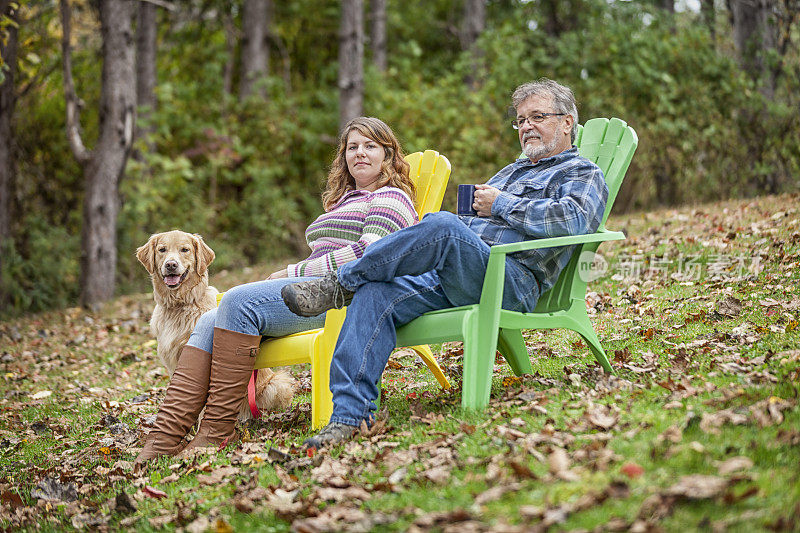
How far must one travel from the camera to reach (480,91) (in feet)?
40.6

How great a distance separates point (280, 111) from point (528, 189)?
1124 centimetres

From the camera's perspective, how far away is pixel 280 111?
14.7 meters

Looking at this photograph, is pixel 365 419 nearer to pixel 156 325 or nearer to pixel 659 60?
pixel 156 325

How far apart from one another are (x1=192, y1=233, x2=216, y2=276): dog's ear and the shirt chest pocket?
174 cm

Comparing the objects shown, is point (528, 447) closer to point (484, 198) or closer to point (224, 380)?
point (484, 198)

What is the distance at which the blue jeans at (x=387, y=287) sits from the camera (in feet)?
11.4

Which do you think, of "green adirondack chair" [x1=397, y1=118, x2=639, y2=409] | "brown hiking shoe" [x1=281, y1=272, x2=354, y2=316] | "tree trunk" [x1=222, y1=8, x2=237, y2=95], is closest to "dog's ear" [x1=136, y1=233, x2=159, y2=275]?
"brown hiking shoe" [x1=281, y1=272, x2=354, y2=316]

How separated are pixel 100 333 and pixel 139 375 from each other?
206 centimetres

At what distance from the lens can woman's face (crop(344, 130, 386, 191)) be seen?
422 cm

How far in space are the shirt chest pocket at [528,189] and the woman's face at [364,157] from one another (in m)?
0.70

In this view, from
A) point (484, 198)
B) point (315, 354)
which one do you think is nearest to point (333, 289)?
point (315, 354)

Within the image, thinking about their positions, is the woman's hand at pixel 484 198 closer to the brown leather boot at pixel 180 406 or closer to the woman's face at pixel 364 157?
the woman's face at pixel 364 157

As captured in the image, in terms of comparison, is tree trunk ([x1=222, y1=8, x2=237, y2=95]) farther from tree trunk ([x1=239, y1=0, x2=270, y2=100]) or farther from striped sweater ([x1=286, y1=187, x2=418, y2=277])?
striped sweater ([x1=286, y1=187, x2=418, y2=277])

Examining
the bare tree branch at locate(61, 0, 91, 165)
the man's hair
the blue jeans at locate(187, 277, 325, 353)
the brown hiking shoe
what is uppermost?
the bare tree branch at locate(61, 0, 91, 165)
